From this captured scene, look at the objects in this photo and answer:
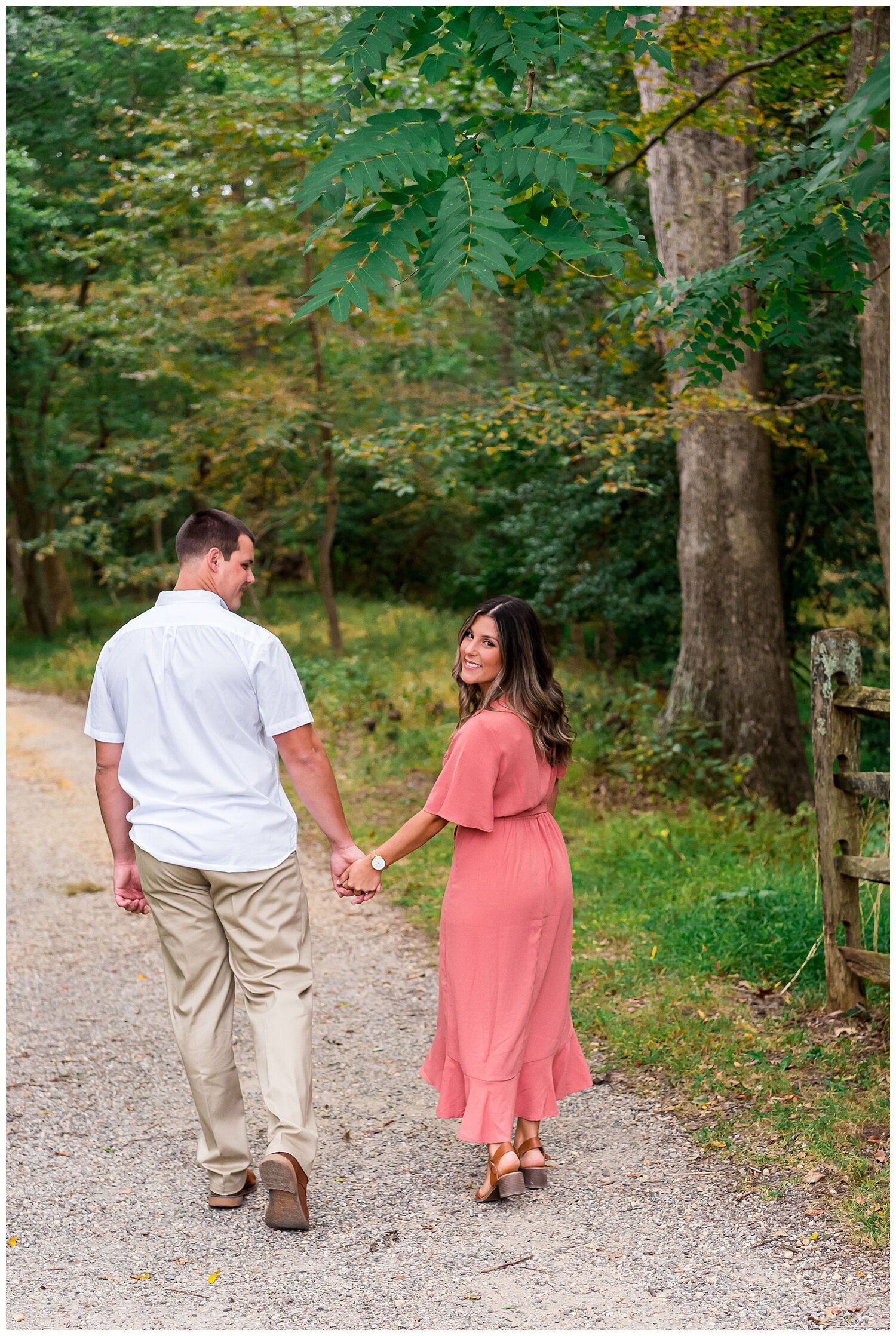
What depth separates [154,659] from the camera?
12.0ft

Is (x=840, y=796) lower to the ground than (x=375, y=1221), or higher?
higher

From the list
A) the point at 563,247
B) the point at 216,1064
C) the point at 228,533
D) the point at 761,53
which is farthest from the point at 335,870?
the point at 761,53

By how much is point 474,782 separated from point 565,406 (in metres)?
6.25

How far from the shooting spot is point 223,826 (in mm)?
3633

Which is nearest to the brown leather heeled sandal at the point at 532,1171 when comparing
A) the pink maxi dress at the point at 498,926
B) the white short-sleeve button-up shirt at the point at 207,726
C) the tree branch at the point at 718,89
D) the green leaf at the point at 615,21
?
the pink maxi dress at the point at 498,926

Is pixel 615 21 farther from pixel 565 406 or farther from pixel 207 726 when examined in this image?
pixel 565 406

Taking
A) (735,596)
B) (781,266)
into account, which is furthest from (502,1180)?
(735,596)

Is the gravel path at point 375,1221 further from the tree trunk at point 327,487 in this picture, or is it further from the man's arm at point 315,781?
the tree trunk at point 327,487

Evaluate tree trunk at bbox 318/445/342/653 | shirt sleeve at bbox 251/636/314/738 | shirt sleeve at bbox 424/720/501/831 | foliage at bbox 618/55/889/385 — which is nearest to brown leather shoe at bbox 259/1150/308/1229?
shirt sleeve at bbox 424/720/501/831

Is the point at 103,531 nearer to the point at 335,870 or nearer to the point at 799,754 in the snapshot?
the point at 799,754

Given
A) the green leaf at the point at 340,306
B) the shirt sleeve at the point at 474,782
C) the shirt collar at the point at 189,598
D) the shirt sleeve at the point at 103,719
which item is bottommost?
the shirt sleeve at the point at 474,782

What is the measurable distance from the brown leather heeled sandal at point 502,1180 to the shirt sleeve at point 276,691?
5.04 feet

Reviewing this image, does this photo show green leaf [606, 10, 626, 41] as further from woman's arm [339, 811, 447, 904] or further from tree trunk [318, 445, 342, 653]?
tree trunk [318, 445, 342, 653]

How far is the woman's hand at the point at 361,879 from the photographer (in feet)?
12.7
